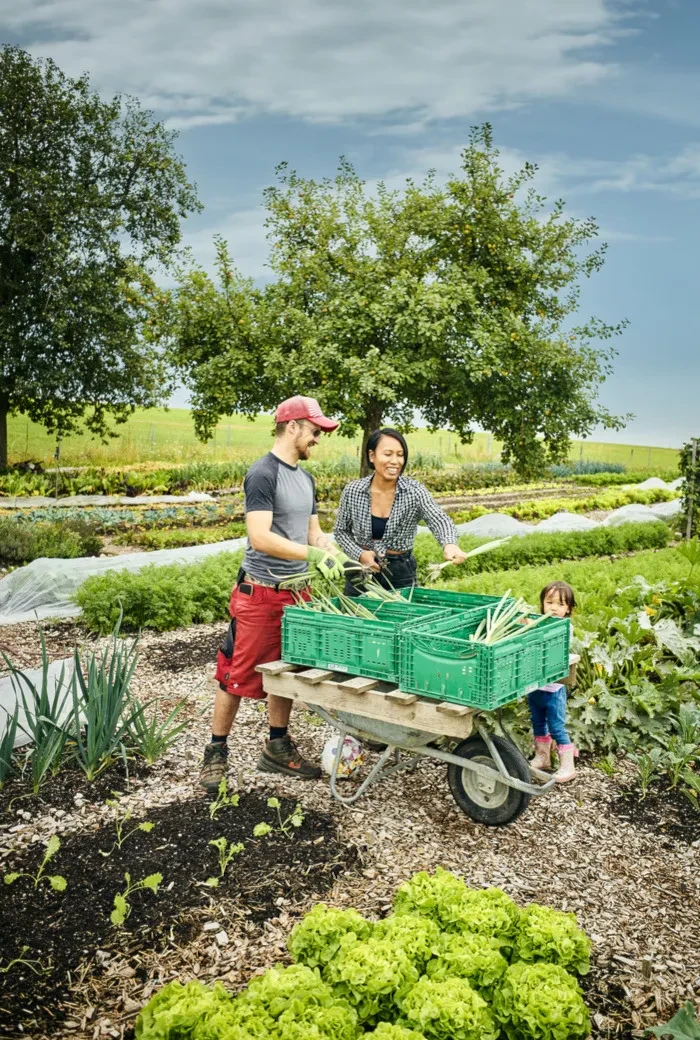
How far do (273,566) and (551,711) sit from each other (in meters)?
1.55

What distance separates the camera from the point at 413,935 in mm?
2414

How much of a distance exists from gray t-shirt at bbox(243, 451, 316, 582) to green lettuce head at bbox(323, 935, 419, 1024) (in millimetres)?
2079

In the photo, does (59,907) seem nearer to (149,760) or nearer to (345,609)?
(149,760)

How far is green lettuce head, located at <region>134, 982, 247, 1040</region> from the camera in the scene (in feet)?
6.97

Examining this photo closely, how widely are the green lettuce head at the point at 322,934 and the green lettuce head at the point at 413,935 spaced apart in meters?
0.06

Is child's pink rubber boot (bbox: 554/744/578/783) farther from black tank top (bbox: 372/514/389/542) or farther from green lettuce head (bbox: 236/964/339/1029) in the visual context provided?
green lettuce head (bbox: 236/964/339/1029)

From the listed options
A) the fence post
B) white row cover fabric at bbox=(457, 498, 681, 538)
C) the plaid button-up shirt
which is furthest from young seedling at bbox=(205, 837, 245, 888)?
the fence post

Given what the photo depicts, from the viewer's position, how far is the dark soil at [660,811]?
4.06m

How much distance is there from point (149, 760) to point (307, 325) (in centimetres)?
1104

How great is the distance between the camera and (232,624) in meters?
4.30

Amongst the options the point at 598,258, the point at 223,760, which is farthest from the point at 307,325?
the point at 223,760

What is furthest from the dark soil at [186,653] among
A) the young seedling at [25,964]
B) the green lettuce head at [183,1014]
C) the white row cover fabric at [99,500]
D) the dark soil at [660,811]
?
the white row cover fabric at [99,500]

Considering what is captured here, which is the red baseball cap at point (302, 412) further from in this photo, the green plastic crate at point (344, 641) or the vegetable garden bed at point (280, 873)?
the vegetable garden bed at point (280, 873)

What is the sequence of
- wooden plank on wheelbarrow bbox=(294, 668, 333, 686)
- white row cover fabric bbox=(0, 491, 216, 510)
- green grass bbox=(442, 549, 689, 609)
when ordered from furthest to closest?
white row cover fabric bbox=(0, 491, 216, 510), green grass bbox=(442, 549, 689, 609), wooden plank on wheelbarrow bbox=(294, 668, 333, 686)
